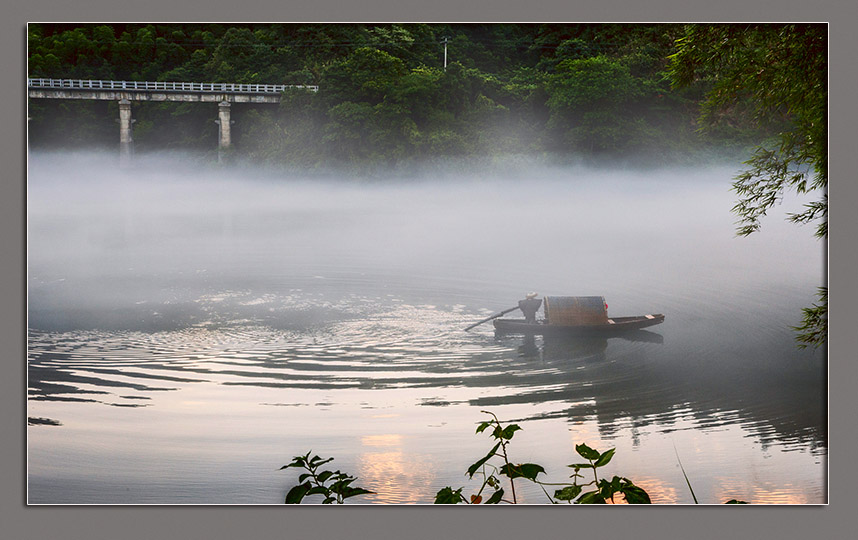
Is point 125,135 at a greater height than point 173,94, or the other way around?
point 173,94

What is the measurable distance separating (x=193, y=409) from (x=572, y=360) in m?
1.91

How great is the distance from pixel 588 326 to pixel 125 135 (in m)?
2.68

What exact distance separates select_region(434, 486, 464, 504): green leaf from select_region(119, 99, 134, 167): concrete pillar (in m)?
2.42

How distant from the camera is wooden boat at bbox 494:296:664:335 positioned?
4.80 m

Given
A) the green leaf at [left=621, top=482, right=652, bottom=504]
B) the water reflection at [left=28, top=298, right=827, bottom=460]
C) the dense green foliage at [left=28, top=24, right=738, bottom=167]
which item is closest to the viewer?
the green leaf at [left=621, top=482, right=652, bottom=504]

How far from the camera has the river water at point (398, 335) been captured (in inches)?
176

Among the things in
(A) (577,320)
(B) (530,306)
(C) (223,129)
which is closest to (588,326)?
(A) (577,320)

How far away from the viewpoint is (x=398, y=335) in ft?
15.6

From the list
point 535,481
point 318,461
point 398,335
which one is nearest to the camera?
point 535,481

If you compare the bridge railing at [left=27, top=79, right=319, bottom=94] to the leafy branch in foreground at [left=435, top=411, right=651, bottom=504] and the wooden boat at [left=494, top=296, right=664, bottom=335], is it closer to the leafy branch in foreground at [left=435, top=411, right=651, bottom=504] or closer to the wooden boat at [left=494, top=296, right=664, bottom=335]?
the wooden boat at [left=494, top=296, right=664, bottom=335]

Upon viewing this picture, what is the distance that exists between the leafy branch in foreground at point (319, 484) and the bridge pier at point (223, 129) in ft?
5.75

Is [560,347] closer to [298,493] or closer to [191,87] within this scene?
[298,493]

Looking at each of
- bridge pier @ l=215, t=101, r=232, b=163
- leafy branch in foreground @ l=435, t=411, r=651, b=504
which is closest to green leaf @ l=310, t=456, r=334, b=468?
leafy branch in foreground @ l=435, t=411, r=651, b=504

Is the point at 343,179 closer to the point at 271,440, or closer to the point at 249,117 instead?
the point at 249,117
